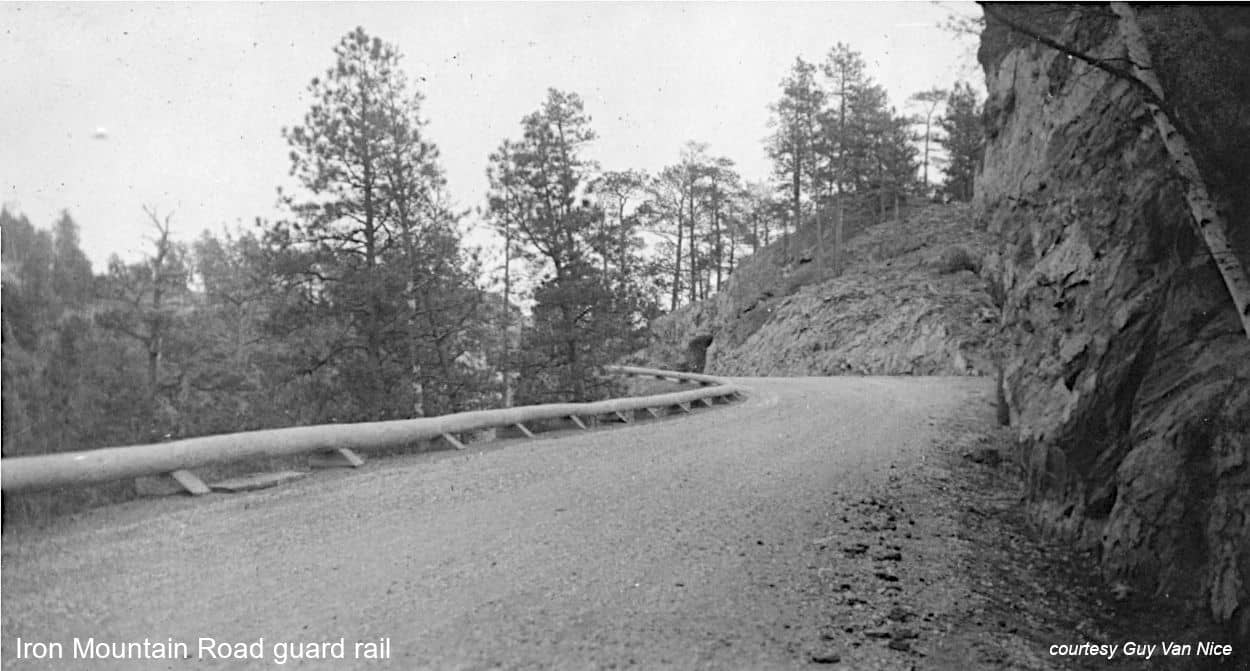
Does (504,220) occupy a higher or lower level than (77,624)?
higher

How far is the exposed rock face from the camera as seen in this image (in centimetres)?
412

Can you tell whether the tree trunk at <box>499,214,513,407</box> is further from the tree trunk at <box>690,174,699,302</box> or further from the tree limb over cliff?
the tree trunk at <box>690,174,699,302</box>

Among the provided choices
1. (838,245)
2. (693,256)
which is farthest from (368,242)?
(838,245)

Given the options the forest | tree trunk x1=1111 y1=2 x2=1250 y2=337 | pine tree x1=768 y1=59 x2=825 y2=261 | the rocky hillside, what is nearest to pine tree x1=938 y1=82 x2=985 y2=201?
the rocky hillside

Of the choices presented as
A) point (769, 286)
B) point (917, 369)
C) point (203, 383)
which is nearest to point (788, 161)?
point (769, 286)

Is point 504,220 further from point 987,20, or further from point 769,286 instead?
point 769,286

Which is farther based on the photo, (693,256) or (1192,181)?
(693,256)

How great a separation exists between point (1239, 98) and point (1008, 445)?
628 centimetres

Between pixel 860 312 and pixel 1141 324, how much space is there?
24.7 meters

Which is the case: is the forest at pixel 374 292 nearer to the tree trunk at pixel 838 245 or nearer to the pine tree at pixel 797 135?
the tree trunk at pixel 838 245

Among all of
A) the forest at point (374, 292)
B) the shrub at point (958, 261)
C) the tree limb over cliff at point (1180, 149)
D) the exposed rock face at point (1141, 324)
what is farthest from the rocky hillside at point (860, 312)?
the tree limb over cliff at point (1180, 149)

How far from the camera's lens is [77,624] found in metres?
2.88

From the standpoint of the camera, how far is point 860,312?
A: 95.8 feet

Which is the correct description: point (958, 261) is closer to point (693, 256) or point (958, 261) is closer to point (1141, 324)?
point (693, 256)
